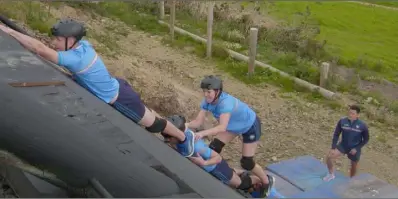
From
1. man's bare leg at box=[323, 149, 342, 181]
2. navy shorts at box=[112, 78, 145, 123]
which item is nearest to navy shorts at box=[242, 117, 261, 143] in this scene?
navy shorts at box=[112, 78, 145, 123]

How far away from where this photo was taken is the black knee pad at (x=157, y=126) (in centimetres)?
515

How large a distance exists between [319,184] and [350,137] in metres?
0.83

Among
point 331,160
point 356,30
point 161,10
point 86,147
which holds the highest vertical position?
point 86,147

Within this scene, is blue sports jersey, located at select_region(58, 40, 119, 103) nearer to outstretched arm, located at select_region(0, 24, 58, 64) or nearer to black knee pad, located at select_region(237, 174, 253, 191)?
outstretched arm, located at select_region(0, 24, 58, 64)

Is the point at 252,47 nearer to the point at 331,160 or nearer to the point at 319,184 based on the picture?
the point at 331,160

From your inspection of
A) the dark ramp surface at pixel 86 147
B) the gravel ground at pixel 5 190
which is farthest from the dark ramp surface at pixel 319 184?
the gravel ground at pixel 5 190

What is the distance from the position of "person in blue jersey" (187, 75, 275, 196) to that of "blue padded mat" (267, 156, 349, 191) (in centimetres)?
139

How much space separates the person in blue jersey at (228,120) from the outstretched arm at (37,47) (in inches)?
63.5

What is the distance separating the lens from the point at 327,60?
17156 mm

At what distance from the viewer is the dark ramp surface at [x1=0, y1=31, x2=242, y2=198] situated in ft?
12.0

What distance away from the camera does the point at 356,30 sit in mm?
22359

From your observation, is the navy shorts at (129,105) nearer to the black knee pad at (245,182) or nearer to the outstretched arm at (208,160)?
the outstretched arm at (208,160)

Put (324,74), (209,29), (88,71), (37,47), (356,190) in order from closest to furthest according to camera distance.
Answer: (37,47) < (88,71) < (356,190) < (324,74) < (209,29)

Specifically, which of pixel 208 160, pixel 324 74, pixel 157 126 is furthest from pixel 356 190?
pixel 324 74
